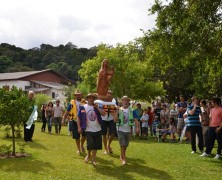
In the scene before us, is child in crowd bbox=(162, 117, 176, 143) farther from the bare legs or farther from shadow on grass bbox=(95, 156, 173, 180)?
the bare legs

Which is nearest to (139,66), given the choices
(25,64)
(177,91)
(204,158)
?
(177,91)

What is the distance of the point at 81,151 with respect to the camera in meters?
11.9

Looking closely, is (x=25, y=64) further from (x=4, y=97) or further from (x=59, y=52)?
(x=4, y=97)

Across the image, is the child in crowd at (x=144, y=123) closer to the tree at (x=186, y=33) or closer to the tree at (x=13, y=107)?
the tree at (x=186, y=33)

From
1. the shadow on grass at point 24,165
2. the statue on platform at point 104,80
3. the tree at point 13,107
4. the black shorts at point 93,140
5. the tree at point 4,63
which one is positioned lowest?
the shadow on grass at point 24,165

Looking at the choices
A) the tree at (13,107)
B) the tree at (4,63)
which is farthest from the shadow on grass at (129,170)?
the tree at (4,63)

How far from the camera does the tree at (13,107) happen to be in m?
10.8

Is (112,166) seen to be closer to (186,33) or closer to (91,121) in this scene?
(91,121)

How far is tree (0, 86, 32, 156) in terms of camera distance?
10781 mm

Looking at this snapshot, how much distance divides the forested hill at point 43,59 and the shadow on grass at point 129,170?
3615 inches

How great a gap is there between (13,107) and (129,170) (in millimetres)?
4045

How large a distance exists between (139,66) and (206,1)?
22.3 meters

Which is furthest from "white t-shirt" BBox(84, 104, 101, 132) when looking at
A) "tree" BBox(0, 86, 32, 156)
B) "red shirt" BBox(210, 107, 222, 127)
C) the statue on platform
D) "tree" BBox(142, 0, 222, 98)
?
"tree" BBox(142, 0, 222, 98)

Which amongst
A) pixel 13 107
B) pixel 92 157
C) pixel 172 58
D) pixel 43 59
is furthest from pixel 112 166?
pixel 43 59
